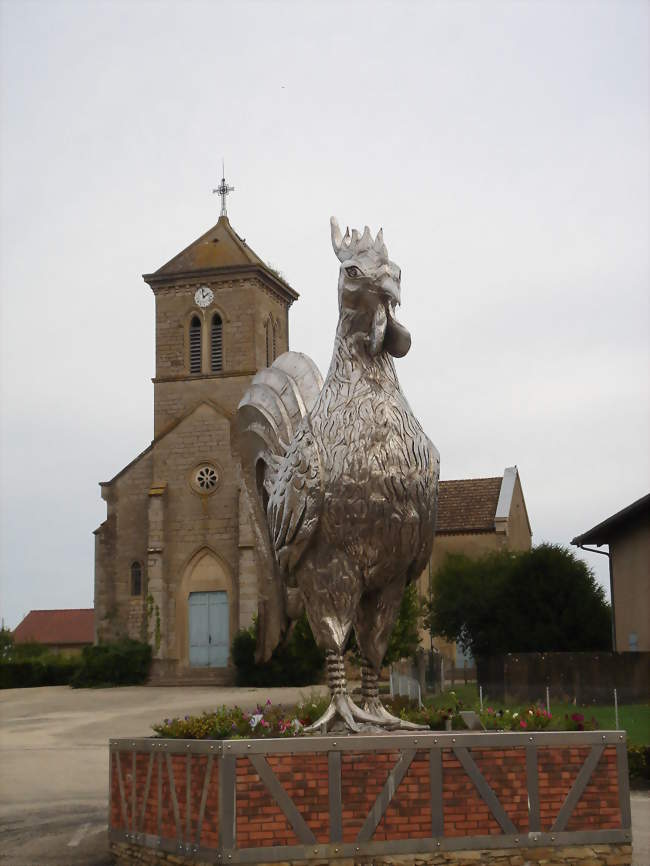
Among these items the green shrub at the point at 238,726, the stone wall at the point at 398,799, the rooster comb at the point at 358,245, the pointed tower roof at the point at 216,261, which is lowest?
the stone wall at the point at 398,799

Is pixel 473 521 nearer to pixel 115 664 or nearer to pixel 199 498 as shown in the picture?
pixel 199 498

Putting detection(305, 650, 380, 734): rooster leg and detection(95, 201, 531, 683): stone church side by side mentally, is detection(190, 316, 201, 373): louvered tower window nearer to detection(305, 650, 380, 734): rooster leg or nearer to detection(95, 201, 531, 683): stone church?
detection(95, 201, 531, 683): stone church

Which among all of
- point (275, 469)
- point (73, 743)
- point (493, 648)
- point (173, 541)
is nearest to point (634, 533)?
point (493, 648)

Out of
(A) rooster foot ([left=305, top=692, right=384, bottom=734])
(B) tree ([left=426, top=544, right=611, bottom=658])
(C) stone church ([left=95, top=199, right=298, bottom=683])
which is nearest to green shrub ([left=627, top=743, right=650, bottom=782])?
(A) rooster foot ([left=305, top=692, right=384, bottom=734])

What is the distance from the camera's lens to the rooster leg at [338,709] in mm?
9662

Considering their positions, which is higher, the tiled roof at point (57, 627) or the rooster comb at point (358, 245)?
the rooster comb at point (358, 245)

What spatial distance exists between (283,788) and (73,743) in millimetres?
15338

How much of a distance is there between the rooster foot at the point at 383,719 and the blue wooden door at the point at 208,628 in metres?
30.1

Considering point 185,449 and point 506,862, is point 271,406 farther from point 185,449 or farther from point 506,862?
point 185,449

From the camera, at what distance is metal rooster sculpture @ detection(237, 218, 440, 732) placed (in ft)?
31.9

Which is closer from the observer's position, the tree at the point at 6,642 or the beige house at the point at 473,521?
the beige house at the point at 473,521

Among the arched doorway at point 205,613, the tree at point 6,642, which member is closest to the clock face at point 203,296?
the arched doorway at point 205,613

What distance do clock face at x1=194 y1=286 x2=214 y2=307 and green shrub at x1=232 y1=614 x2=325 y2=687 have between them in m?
12.7

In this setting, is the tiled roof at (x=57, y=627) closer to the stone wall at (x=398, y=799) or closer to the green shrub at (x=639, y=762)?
the green shrub at (x=639, y=762)
